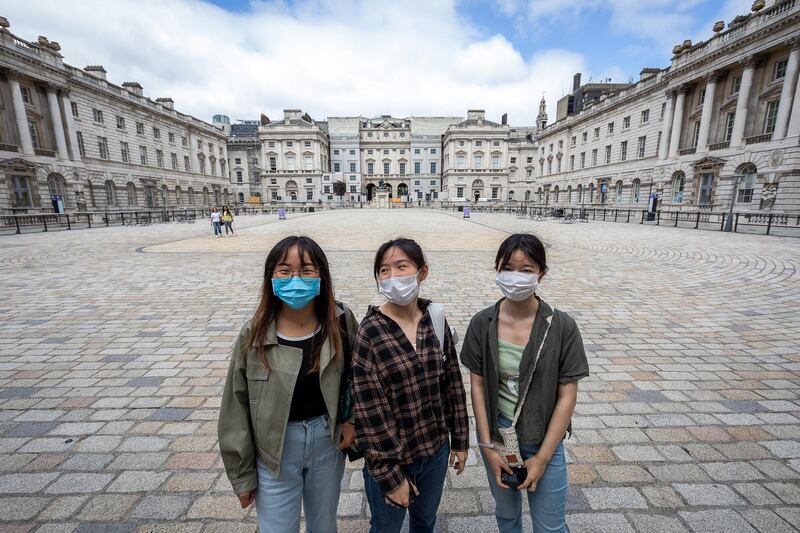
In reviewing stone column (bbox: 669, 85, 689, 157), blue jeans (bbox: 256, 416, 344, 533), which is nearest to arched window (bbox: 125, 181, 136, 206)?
blue jeans (bbox: 256, 416, 344, 533)

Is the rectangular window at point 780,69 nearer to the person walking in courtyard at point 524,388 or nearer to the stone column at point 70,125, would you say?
the person walking in courtyard at point 524,388

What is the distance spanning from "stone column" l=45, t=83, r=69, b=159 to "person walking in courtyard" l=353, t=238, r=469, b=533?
4284 centimetres

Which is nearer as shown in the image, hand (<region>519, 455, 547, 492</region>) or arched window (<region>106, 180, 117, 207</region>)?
hand (<region>519, 455, 547, 492</region>)

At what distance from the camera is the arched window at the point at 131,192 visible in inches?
1555

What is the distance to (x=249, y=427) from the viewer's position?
1.76 m

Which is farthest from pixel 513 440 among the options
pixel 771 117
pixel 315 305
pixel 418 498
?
pixel 771 117

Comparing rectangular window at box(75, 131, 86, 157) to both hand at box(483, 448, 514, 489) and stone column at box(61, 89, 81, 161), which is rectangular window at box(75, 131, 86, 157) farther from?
hand at box(483, 448, 514, 489)

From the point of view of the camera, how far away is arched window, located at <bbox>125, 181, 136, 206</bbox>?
130 feet

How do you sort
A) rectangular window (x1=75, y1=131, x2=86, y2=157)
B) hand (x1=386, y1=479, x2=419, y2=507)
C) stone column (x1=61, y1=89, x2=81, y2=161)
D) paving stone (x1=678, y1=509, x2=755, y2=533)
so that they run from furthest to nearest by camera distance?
rectangular window (x1=75, y1=131, x2=86, y2=157), stone column (x1=61, y1=89, x2=81, y2=161), paving stone (x1=678, y1=509, x2=755, y2=533), hand (x1=386, y1=479, x2=419, y2=507)

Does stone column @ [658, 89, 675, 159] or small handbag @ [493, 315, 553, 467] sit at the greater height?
stone column @ [658, 89, 675, 159]

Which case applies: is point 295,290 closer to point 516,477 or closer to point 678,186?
point 516,477

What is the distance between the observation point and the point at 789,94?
23.2m

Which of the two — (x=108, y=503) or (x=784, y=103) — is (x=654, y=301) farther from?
(x=784, y=103)

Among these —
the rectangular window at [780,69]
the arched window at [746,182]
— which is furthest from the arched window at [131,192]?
the rectangular window at [780,69]
